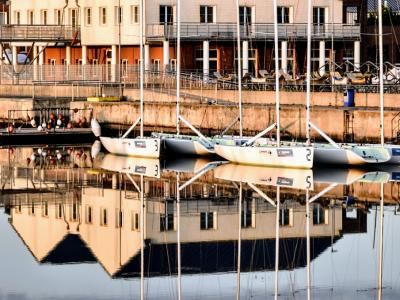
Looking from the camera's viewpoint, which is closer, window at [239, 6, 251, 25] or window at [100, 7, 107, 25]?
window at [239, 6, 251, 25]

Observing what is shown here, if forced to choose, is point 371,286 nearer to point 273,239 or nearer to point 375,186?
point 273,239

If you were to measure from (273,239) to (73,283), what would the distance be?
7.37 m

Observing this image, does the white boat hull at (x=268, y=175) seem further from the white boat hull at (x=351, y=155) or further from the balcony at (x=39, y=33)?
the balcony at (x=39, y=33)

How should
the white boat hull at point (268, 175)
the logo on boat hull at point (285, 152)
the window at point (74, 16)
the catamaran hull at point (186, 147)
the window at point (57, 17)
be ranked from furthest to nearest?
the window at point (57, 17)
the window at point (74, 16)
the catamaran hull at point (186, 147)
the logo on boat hull at point (285, 152)
the white boat hull at point (268, 175)

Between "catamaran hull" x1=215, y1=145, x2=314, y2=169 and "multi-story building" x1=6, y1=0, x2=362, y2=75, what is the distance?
30.9 metres

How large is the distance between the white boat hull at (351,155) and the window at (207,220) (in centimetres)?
1057

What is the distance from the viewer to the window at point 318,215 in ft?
124

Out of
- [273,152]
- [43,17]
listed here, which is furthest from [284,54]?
[273,152]

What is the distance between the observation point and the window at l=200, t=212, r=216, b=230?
37494mm

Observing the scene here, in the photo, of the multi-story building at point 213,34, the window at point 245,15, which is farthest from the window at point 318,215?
the window at point 245,15

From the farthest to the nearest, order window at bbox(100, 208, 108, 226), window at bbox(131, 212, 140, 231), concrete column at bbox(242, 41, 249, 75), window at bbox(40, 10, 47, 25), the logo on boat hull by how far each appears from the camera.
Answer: window at bbox(40, 10, 47, 25)
concrete column at bbox(242, 41, 249, 75)
the logo on boat hull
window at bbox(100, 208, 108, 226)
window at bbox(131, 212, 140, 231)

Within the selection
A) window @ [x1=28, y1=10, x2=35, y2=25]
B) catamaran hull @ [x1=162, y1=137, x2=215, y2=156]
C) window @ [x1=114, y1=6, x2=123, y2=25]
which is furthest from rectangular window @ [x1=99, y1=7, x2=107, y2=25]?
catamaran hull @ [x1=162, y1=137, x2=215, y2=156]

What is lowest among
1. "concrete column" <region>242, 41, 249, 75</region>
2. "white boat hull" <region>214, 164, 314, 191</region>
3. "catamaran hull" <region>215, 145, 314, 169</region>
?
"white boat hull" <region>214, 164, 314, 191</region>

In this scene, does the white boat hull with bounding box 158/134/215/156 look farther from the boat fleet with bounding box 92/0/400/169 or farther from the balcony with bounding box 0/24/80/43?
the balcony with bounding box 0/24/80/43
